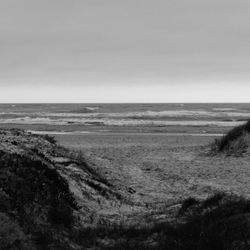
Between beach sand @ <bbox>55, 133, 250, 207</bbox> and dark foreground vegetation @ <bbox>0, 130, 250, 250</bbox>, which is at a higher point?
dark foreground vegetation @ <bbox>0, 130, 250, 250</bbox>

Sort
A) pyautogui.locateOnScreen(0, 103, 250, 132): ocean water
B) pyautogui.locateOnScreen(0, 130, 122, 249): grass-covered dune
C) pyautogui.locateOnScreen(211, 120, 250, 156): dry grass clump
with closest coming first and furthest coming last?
pyautogui.locateOnScreen(0, 130, 122, 249): grass-covered dune < pyautogui.locateOnScreen(211, 120, 250, 156): dry grass clump < pyautogui.locateOnScreen(0, 103, 250, 132): ocean water

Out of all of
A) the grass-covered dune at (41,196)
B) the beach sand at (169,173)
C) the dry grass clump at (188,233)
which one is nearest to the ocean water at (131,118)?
the beach sand at (169,173)

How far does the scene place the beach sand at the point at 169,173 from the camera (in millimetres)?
12434

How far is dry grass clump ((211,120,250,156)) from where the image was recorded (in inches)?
799

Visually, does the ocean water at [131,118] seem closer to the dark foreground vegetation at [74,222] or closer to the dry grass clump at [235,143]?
the dry grass clump at [235,143]

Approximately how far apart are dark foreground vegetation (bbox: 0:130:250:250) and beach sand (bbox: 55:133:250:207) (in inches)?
101

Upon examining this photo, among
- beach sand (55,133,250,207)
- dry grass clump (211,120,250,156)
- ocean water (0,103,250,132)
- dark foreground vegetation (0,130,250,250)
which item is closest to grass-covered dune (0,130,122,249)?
dark foreground vegetation (0,130,250,250)

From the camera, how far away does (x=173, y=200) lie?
11.2 m

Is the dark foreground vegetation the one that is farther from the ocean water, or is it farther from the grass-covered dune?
the ocean water

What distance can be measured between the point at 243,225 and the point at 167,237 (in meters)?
1.08

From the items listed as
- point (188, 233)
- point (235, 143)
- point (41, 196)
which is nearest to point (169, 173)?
point (235, 143)

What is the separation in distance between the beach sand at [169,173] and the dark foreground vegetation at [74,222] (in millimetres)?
2554

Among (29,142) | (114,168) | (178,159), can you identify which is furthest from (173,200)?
(178,159)

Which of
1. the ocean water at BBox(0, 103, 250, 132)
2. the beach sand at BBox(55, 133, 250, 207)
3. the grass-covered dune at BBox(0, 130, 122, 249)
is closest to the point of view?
the grass-covered dune at BBox(0, 130, 122, 249)
